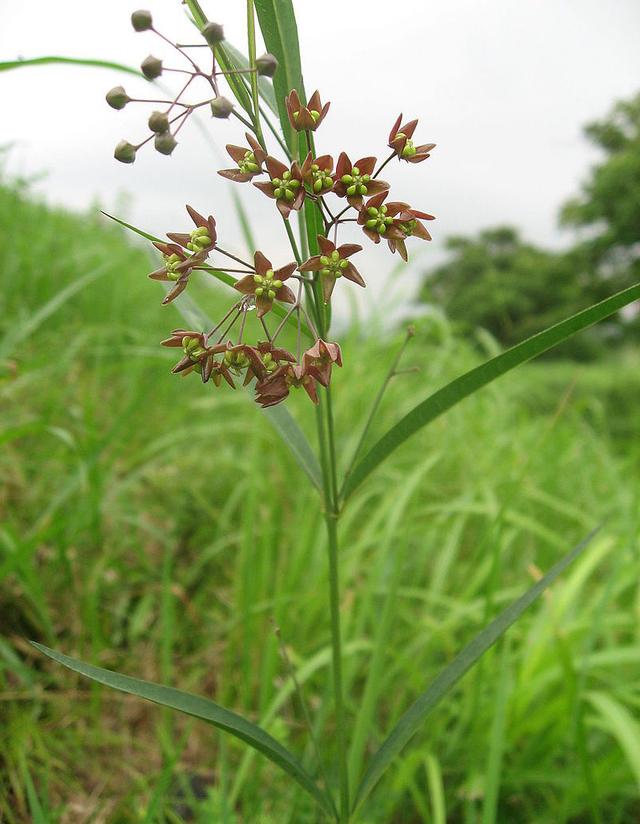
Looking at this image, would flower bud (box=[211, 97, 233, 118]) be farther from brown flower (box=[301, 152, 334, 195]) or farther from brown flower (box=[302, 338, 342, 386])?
brown flower (box=[302, 338, 342, 386])

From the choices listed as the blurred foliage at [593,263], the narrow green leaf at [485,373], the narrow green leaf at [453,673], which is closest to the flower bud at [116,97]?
the narrow green leaf at [485,373]

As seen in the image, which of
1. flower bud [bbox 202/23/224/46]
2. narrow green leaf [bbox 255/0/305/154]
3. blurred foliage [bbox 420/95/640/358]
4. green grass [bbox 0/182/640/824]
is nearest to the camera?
flower bud [bbox 202/23/224/46]

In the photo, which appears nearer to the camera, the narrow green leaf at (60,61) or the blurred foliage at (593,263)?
the narrow green leaf at (60,61)

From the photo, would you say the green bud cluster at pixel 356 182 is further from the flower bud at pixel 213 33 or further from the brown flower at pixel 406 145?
the flower bud at pixel 213 33

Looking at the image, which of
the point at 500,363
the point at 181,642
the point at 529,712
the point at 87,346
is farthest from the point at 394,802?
the point at 87,346

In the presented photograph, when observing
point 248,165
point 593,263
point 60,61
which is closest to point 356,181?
point 248,165

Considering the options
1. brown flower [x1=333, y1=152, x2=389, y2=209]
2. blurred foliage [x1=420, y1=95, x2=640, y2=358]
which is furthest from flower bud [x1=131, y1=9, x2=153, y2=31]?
blurred foliage [x1=420, y1=95, x2=640, y2=358]
